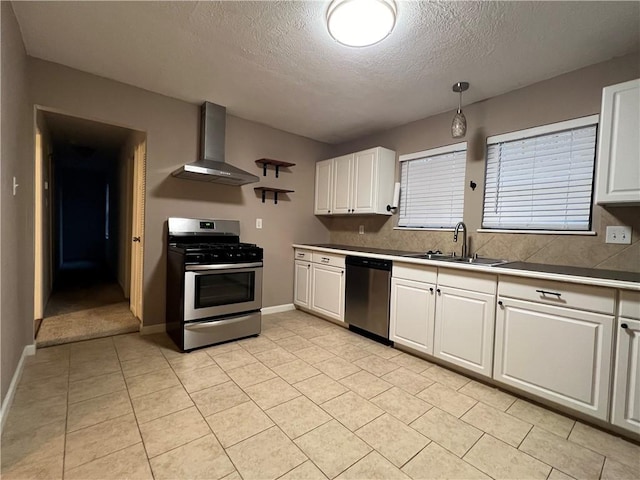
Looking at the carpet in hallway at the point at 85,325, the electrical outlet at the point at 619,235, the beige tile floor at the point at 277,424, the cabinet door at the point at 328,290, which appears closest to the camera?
the beige tile floor at the point at 277,424

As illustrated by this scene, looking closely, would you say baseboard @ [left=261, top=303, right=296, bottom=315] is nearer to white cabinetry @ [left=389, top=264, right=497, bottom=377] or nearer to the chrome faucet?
white cabinetry @ [left=389, top=264, right=497, bottom=377]

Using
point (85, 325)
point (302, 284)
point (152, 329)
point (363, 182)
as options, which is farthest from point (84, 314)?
point (363, 182)

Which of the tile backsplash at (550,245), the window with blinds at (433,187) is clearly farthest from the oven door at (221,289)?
the window with blinds at (433,187)

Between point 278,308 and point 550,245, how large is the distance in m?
2.99

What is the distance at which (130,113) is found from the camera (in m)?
2.81

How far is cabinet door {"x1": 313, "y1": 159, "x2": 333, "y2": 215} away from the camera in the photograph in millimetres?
4031

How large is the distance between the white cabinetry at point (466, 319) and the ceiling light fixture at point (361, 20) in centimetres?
174

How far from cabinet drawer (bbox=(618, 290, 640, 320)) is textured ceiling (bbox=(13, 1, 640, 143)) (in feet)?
5.14

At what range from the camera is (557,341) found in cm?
183

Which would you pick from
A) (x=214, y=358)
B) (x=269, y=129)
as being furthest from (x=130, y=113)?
(x=214, y=358)

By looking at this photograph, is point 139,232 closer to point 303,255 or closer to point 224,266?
point 224,266

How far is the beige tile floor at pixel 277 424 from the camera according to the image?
4.60ft

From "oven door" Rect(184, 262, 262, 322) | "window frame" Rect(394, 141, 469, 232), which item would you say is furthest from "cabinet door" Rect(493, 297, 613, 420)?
"oven door" Rect(184, 262, 262, 322)

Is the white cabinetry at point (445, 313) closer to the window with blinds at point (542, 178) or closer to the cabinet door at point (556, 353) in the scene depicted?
the cabinet door at point (556, 353)
